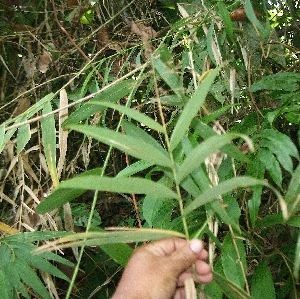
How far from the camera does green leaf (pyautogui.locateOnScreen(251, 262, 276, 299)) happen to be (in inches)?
28.1

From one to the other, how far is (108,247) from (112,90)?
0.26m

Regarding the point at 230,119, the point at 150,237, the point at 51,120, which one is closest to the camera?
the point at 150,237

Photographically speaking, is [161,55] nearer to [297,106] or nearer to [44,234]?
[297,106]

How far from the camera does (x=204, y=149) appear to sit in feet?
1.53

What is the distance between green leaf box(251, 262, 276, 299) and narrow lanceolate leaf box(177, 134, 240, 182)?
323 millimetres

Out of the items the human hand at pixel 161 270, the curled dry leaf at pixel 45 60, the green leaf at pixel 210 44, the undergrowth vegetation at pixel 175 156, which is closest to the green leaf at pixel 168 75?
the undergrowth vegetation at pixel 175 156

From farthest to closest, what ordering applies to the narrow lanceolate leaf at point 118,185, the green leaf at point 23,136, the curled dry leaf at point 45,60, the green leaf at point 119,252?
the curled dry leaf at point 45,60 < the green leaf at point 23,136 < the green leaf at point 119,252 < the narrow lanceolate leaf at point 118,185

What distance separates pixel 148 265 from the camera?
50cm

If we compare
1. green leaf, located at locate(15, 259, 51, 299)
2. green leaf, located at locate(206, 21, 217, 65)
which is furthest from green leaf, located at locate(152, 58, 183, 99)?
green leaf, located at locate(15, 259, 51, 299)

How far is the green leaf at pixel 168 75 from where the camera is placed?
687mm

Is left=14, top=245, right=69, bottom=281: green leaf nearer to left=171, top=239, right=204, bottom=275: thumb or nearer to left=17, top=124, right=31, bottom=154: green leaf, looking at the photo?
left=17, top=124, right=31, bottom=154: green leaf

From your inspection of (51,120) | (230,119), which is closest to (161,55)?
(51,120)

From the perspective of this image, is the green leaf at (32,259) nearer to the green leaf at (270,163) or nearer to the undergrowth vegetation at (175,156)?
the undergrowth vegetation at (175,156)

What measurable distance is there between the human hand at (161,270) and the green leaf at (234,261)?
0.52 feet
